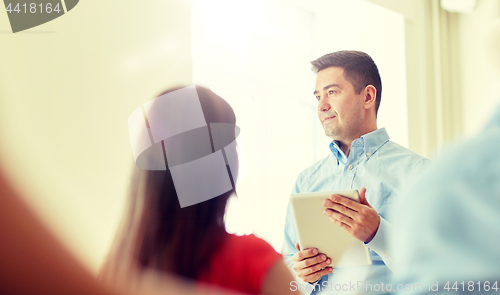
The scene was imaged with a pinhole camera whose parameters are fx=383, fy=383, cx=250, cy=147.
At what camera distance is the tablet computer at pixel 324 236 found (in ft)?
2.58

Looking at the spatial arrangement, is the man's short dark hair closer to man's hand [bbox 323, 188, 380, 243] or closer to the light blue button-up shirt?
the light blue button-up shirt

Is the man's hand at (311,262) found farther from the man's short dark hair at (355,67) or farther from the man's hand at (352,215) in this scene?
the man's short dark hair at (355,67)

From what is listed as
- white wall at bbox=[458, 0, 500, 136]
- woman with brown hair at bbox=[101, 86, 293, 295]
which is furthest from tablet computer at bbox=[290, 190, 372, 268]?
white wall at bbox=[458, 0, 500, 136]

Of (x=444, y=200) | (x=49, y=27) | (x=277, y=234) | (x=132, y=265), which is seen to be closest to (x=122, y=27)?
(x=49, y=27)

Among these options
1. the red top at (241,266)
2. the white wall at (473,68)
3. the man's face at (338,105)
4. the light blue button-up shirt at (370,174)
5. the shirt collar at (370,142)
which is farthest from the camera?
the white wall at (473,68)

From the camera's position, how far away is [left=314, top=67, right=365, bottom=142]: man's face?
1.19m

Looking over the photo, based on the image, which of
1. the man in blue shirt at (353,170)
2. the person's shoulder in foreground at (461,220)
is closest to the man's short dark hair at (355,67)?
the man in blue shirt at (353,170)

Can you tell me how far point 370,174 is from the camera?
1033 millimetres

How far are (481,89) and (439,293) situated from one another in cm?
196

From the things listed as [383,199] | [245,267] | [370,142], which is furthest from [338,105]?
[245,267]

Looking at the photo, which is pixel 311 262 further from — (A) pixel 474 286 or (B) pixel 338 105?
(A) pixel 474 286

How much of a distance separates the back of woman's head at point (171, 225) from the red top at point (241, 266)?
0.02 m

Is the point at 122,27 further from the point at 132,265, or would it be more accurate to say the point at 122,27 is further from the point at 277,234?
the point at 277,234

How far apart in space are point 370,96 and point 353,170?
0.30 meters
